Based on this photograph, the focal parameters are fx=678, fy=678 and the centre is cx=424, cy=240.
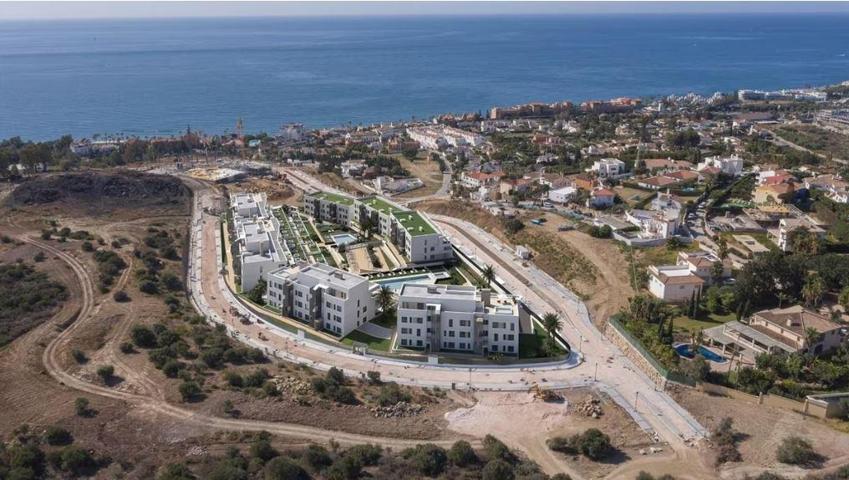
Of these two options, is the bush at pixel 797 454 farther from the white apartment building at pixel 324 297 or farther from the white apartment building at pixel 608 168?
the white apartment building at pixel 608 168

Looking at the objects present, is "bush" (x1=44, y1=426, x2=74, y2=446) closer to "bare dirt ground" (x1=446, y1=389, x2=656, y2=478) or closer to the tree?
"bare dirt ground" (x1=446, y1=389, x2=656, y2=478)

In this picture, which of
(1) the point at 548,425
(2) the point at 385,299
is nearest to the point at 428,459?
(1) the point at 548,425

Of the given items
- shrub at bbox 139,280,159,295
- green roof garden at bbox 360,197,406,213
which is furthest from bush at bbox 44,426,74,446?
green roof garden at bbox 360,197,406,213

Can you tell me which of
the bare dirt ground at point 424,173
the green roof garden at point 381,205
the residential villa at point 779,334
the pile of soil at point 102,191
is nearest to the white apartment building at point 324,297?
the green roof garden at point 381,205

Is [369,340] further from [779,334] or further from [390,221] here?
[779,334]

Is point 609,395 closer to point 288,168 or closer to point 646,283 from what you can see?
point 646,283
